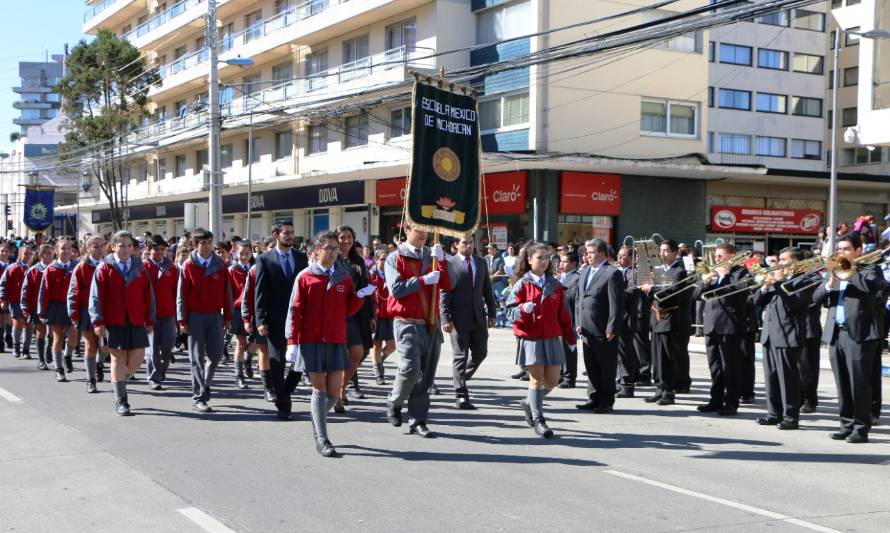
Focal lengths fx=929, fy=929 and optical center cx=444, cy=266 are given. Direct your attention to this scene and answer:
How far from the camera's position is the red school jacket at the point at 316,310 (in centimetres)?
830

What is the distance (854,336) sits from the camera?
361 inches

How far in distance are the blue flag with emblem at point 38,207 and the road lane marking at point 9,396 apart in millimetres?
28981

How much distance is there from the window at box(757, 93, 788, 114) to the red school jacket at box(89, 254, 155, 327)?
134ft

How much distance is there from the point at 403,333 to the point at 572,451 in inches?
76.8

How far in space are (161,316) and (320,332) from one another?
5281 mm

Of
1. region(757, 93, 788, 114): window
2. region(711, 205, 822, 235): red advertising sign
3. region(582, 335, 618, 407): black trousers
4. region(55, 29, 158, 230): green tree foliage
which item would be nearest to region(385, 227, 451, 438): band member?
region(582, 335, 618, 407): black trousers

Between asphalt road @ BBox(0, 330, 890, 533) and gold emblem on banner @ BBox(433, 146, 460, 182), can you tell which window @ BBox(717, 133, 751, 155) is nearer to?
asphalt road @ BBox(0, 330, 890, 533)

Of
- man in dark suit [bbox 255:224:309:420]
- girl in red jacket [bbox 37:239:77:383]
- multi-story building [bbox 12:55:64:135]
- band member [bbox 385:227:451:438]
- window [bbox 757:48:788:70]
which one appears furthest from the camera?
multi-story building [bbox 12:55:64:135]

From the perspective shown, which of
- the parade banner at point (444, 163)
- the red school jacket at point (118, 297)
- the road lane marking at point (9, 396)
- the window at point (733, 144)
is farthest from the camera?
the window at point (733, 144)

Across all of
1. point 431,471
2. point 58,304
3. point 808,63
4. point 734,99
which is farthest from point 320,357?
point 808,63

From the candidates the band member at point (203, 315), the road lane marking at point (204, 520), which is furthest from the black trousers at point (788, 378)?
the road lane marking at point (204, 520)

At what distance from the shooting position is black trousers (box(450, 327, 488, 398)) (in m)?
11.2

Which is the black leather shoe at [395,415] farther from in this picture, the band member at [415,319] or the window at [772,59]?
the window at [772,59]

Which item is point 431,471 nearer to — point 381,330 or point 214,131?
point 381,330
